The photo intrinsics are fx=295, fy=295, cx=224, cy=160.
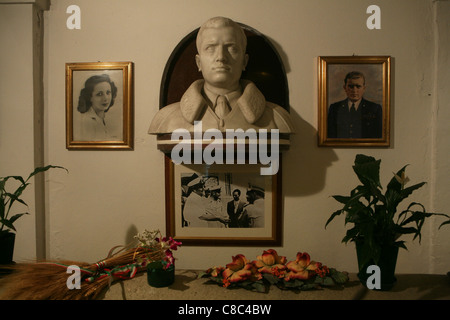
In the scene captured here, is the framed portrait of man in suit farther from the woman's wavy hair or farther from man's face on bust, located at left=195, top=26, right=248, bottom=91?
the woman's wavy hair

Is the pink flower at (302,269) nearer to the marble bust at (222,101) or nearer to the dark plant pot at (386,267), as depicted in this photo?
the dark plant pot at (386,267)

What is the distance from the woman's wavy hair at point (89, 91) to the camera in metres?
1.43

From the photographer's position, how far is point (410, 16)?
135 cm

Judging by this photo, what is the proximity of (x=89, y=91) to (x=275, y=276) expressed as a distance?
46.8 inches

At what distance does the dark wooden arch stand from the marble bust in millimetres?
152

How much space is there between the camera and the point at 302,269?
1.09 metres

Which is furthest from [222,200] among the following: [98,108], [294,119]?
[98,108]

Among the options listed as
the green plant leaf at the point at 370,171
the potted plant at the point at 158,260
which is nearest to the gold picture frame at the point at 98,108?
the potted plant at the point at 158,260

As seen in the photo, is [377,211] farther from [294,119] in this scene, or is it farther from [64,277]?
[64,277]

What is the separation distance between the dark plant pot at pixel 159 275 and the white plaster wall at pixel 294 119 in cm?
32

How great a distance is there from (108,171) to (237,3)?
A: 1.01 m

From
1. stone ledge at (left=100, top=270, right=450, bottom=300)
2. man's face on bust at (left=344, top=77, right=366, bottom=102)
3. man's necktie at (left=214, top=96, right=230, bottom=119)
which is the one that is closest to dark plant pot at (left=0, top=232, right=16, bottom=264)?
stone ledge at (left=100, top=270, right=450, bottom=300)

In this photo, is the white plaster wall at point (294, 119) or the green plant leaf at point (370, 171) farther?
the white plaster wall at point (294, 119)

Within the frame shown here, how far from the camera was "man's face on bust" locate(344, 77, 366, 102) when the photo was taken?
1.37m
